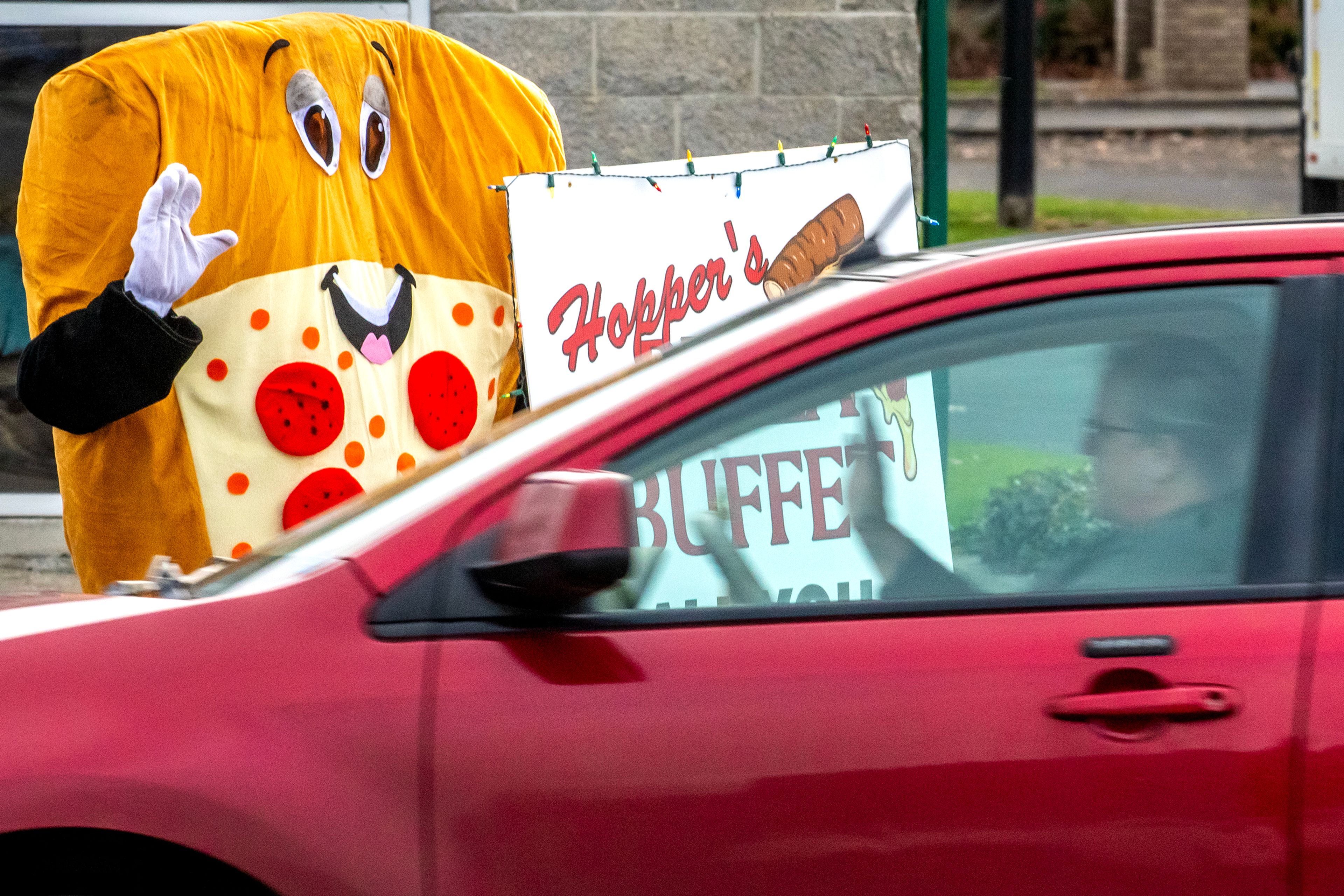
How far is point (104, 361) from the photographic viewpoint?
3924mm

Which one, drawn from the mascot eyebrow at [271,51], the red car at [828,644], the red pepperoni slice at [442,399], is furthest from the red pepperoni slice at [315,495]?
the red car at [828,644]

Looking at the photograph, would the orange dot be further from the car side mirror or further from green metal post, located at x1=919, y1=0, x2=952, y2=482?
green metal post, located at x1=919, y1=0, x2=952, y2=482

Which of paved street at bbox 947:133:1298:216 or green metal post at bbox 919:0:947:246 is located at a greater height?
green metal post at bbox 919:0:947:246

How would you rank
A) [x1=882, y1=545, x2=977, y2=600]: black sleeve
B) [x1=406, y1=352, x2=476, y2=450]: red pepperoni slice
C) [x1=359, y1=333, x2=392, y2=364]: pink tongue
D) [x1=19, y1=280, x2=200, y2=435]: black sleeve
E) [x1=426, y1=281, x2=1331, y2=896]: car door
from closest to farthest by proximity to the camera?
[x1=426, y1=281, x2=1331, y2=896]: car door < [x1=882, y1=545, x2=977, y2=600]: black sleeve < [x1=19, y1=280, x2=200, y2=435]: black sleeve < [x1=359, y1=333, x2=392, y2=364]: pink tongue < [x1=406, y1=352, x2=476, y2=450]: red pepperoni slice

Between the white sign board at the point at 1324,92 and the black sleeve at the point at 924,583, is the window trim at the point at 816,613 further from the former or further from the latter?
the white sign board at the point at 1324,92

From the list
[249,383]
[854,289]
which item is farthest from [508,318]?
[854,289]

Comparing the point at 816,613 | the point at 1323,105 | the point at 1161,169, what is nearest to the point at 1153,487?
the point at 816,613

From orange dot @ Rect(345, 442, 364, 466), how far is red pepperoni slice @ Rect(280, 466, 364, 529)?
0.03 metres

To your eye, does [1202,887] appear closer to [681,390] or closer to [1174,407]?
[1174,407]

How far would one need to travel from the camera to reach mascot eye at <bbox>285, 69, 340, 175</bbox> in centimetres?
440

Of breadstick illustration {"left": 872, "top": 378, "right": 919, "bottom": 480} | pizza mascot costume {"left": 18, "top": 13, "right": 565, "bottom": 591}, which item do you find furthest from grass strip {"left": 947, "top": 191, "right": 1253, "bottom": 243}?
breadstick illustration {"left": 872, "top": 378, "right": 919, "bottom": 480}

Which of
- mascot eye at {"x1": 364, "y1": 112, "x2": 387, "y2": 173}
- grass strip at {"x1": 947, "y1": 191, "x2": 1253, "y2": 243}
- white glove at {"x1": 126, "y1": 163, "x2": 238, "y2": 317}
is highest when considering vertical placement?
mascot eye at {"x1": 364, "y1": 112, "x2": 387, "y2": 173}

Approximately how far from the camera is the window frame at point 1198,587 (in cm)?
227

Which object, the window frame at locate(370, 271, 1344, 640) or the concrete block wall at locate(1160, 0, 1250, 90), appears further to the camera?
the concrete block wall at locate(1160, 0, 1250, 90)
